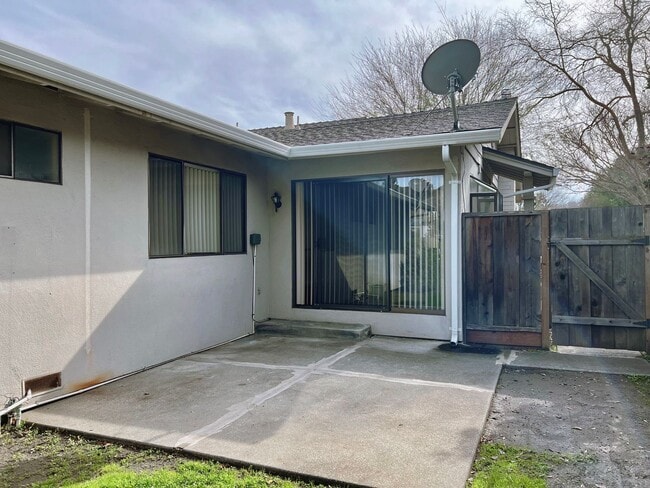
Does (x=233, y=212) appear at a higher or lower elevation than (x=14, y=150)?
lower

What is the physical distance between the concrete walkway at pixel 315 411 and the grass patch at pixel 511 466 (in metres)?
0.08

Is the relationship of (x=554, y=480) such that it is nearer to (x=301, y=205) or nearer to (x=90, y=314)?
(x=90, y=314)

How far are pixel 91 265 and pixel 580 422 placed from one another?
14.5 feet

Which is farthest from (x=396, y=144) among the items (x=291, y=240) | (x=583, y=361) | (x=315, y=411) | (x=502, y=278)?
(x=315, y=411)

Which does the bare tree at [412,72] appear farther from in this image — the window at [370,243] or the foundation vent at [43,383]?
the foundation vent at [43,383]

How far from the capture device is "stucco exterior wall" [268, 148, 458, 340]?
246 inches

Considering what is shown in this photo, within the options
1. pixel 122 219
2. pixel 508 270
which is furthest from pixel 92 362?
pixel 508 270

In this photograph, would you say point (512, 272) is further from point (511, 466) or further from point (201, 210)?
point (201, 210)

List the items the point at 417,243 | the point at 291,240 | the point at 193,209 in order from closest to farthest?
the point at 193,209 < the point at 417,243 < the point at 291,240

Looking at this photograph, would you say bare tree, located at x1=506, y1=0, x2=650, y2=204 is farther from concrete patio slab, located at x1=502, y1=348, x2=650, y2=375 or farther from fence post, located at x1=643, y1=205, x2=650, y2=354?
concrete patio slab, located at x1=502, y1=348, x2=650, y2=375

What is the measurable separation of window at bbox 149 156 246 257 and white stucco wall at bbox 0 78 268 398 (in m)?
0.15

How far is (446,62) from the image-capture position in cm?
607

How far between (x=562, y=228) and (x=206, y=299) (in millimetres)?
4585

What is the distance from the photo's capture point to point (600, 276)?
18.0ft
